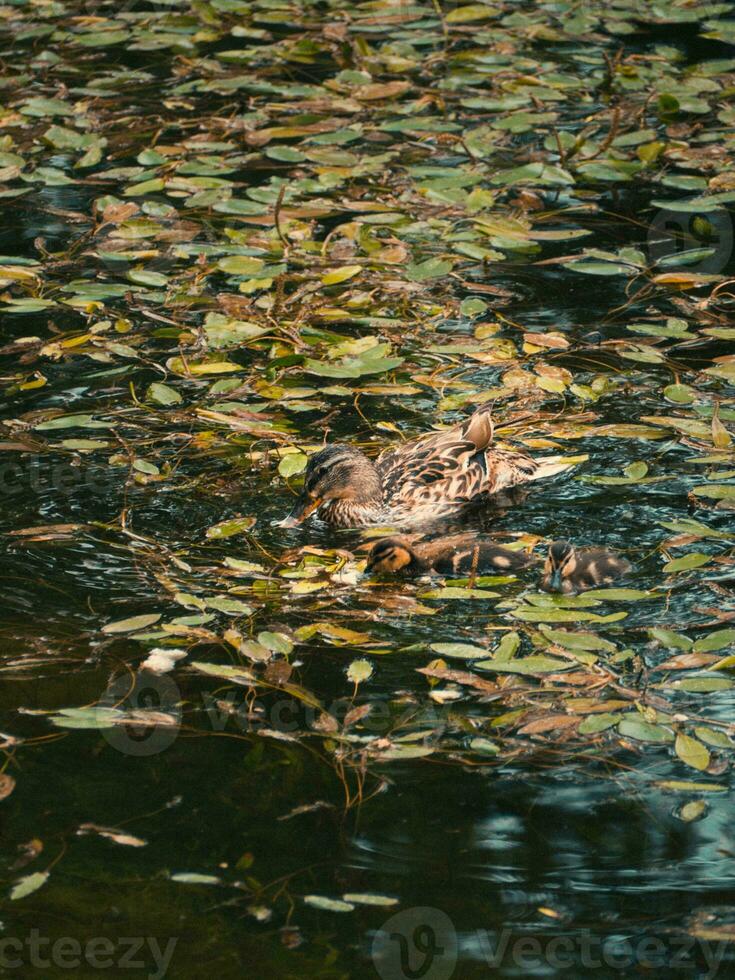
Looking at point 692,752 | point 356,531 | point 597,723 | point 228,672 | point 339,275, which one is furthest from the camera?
point 339,275

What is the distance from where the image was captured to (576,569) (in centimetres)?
459

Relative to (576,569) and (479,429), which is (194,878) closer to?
(576,569)

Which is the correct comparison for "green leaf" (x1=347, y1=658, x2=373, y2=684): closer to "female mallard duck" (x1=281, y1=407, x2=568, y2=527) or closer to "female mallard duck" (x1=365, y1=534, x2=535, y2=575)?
"female mallard duck" (x1=365, y1=534, x2=535, y2=575)

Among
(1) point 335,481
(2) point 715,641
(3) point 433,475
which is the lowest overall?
(3) point 433,475

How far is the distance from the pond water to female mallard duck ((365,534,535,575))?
10 cm

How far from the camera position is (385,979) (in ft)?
10.7

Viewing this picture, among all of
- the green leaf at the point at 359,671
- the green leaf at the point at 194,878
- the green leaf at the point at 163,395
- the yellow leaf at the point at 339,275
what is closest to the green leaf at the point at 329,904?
the green leaf at the point at 194,878

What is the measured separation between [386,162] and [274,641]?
436 centimetres
